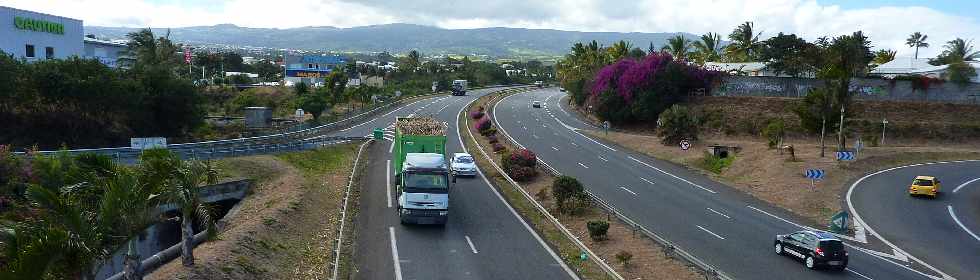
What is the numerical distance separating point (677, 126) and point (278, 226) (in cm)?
4144

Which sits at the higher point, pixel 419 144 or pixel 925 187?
pixel 419 144

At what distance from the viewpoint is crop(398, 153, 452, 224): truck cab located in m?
28.7

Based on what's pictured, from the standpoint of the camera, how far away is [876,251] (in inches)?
1163

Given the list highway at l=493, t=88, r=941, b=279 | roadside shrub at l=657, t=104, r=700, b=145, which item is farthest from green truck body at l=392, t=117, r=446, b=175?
roadside shrub at l=657, t=104, r=700, b=145

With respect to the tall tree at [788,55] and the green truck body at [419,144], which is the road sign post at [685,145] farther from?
the tall tree at [788,55]

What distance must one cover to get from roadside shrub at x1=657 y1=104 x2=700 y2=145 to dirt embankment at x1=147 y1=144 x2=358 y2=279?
29.0m

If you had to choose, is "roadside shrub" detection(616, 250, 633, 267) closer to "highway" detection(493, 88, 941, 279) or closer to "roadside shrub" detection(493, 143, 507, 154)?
"highway" detection(493, 88, 941, 279)

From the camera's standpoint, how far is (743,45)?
357ft

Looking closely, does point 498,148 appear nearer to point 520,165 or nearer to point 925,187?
point 520,165

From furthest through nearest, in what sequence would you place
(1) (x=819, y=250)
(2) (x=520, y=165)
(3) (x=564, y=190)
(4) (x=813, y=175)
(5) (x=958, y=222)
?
1. (2) (x=520, y=165)
2. (4) (x=813, y=175)
3. (5) (x=958, y=222)
4. (3) (x=564, y=190)
5. (1) (x=819, y=250)

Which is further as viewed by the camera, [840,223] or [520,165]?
[520,165]

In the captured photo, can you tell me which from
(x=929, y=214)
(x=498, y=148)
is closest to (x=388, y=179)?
(x=498, y=148)

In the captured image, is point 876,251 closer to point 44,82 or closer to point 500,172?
point 500,172

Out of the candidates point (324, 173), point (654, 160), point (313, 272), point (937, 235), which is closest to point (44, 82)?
point (324, 173)
